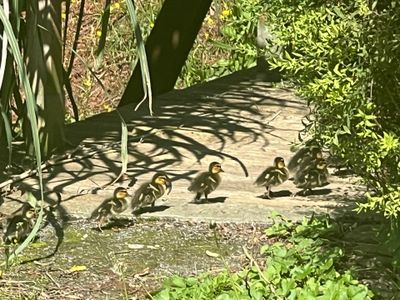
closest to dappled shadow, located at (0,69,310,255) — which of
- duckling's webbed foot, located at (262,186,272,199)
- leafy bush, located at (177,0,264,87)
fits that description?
duckling's webbed foot, located at (262,186,272,199)

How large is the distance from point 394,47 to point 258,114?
3.79 m

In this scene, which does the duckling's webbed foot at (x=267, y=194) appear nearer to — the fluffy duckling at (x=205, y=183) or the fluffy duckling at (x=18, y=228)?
the fluffy duckling at (x=205, y=183)

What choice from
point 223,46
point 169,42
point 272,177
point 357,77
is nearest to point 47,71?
point 272,177

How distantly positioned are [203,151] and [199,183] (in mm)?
946

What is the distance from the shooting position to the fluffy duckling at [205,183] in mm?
5789

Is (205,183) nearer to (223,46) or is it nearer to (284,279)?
(284,279)

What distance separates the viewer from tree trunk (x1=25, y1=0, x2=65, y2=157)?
5.97m

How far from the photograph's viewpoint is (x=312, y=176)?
19.5 feet

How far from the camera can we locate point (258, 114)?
25.3ft

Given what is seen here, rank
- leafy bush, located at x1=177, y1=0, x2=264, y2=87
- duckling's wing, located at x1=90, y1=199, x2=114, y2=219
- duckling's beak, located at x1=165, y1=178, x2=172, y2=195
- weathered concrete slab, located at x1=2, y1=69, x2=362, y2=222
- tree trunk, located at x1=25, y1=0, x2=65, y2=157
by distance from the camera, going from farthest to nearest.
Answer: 1. leafy bush, located at x1=177, y1=0, x2=264, y2=87
2. tree trunk, located at x1=25, y1=0, x2=65, y2=157
3. duckling's beak, located at x1=165, y1=178, x2=172, y2=195
4. weathered concrete slab, located at x1=2, y1=69, x2=362, y2=222
5. duckling's wing, located at x1=90, y1=199, x2=114, y2=219

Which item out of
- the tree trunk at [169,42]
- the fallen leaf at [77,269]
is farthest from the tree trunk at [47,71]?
the tree trunk at [169,42]

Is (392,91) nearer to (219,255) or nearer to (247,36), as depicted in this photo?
(219,255)

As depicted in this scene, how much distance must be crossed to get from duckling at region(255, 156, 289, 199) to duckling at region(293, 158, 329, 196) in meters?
0.07

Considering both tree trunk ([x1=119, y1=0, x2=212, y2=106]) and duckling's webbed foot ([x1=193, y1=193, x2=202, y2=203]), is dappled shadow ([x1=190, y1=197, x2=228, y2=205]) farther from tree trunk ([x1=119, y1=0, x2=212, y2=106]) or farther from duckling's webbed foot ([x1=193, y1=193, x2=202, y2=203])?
tree trunk ([x1=119, y1=0, x2=212, y2=106])
